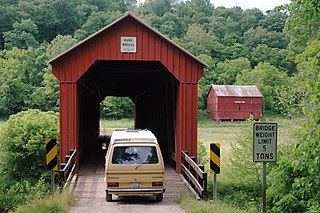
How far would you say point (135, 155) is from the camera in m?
11.2

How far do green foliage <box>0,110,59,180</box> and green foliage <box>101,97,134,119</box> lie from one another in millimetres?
55102

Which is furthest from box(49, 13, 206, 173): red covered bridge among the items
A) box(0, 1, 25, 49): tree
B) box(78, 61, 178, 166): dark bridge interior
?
box(0, 1, 25, 49): tree

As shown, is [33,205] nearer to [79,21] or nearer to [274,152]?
[274,152]

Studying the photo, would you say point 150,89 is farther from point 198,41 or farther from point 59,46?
point 198,41

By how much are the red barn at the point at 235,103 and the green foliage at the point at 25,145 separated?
159ft

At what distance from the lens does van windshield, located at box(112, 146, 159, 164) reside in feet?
36.6

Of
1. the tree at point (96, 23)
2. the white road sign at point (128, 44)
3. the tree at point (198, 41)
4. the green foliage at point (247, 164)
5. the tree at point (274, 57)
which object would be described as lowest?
the green foliage at point (247, 164)

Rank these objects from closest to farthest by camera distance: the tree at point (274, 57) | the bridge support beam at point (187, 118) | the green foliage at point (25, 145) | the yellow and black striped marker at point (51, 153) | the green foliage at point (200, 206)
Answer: the green foliage at point (200, 206)
the yellow and black striped marker at point (51, 153)
the bridge support beam at point (187, 118)
the green foliage at point (25, 145)
the tree at point (274, 57)

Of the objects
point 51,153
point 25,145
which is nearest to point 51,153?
point 51,153

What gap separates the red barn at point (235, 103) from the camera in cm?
6644

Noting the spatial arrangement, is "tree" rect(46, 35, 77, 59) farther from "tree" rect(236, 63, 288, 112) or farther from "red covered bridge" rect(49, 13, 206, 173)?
"red covered bridge" rect(49, 13, 206, 173)

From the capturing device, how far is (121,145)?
36.9 ft

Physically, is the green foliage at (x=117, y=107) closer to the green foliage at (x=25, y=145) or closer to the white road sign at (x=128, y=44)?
the green foliage at (x=25, y=145)

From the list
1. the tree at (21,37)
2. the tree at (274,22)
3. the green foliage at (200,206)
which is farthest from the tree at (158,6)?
the green foliage at (200,206)
